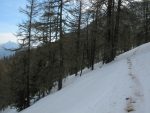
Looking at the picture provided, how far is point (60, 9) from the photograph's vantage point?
1029 inches

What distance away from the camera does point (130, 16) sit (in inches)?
1068

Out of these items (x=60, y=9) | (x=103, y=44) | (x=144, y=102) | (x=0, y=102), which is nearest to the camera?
(x=144, y=102)

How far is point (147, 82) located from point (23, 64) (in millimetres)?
23567

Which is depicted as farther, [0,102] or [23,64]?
[0,102]

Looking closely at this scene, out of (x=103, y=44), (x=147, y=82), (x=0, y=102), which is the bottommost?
(x=0, y=102)

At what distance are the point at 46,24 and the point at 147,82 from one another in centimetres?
1577

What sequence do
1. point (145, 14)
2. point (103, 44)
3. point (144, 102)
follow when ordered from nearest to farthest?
point (144, 102), point (103, 44), point (145, 14)

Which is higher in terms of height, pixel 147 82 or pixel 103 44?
pixel 103 44

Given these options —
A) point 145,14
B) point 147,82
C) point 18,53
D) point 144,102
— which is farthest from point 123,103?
point 145,14

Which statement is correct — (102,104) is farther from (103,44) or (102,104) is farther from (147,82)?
(103,44)

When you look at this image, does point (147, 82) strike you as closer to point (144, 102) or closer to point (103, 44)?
point (144, 102)

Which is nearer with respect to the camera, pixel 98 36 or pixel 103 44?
pixel 103 44

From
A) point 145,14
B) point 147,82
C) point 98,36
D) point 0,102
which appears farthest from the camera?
point 0,102

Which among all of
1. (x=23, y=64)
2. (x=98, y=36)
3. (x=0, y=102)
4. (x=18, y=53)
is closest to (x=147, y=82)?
(x=98, y=36)
